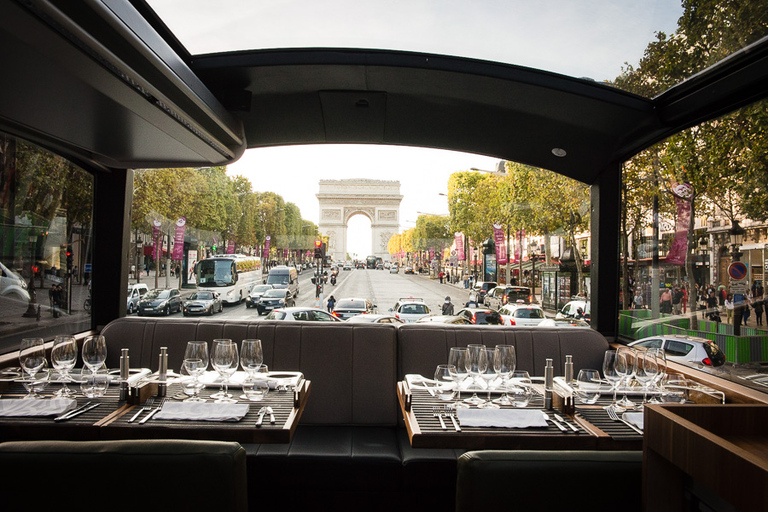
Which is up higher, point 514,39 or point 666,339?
point 514,39

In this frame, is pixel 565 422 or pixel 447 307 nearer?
pixel 565 422

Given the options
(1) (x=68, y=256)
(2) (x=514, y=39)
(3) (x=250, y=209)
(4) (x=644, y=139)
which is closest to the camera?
Result: (2) (x=514, y=39)

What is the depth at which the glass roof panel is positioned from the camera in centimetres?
254

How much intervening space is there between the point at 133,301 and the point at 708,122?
14.1 feet

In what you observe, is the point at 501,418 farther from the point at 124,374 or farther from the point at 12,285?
the point at 12,285

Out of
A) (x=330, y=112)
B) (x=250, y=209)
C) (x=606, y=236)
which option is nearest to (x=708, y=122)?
(x=606, y=236)

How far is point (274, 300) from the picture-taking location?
18.8 ft

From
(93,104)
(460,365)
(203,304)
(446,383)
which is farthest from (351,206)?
(460,365)

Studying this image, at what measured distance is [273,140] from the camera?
14.4 ft

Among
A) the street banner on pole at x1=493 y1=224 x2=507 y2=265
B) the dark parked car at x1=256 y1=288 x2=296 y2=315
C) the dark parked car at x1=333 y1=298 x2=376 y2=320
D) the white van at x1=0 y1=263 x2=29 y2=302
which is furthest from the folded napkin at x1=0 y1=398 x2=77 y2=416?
the street banner on pole at x1=493 y1=224 x2=507 y2=265

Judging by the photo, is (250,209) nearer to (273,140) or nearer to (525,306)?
(273,140)

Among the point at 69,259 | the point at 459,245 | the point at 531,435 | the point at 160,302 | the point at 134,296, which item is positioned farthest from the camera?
the point at 459,245

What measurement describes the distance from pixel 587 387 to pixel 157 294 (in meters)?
3.59

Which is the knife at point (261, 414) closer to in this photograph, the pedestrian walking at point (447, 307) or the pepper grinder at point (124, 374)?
the pepper grinder at point (124, 374)
